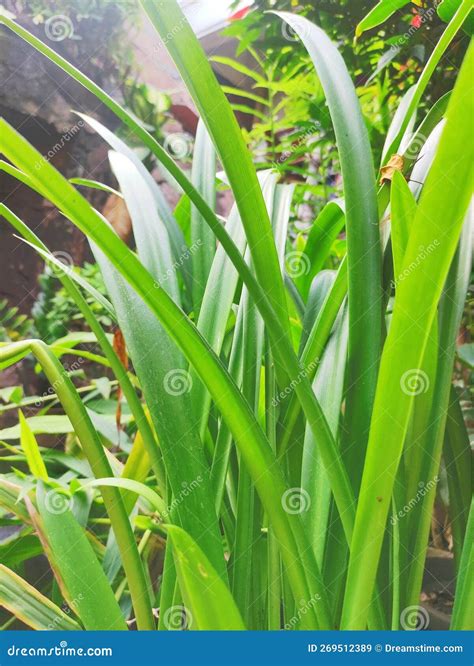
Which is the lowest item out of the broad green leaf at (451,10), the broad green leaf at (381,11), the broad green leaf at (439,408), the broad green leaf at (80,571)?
the broad green leaf at (80,571)

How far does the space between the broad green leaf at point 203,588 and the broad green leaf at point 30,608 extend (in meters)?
0.20

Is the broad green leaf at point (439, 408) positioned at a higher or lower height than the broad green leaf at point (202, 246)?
lower

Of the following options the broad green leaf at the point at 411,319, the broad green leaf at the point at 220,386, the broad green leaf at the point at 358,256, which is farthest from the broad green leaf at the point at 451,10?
the broad green leaf at the point at 220,386

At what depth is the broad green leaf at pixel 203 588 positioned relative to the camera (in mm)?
385

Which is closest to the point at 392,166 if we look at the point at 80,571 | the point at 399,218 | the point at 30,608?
the point at 399,218

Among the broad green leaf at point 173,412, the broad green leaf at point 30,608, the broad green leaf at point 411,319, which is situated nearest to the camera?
the broad green leaf at point 411,319

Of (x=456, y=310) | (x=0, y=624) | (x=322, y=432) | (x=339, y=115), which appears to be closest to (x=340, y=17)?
(x=339, y=115)

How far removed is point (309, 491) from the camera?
1.69ft

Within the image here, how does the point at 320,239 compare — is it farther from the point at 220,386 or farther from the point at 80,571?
the point at 80,571

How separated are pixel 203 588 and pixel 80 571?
0.13 meters

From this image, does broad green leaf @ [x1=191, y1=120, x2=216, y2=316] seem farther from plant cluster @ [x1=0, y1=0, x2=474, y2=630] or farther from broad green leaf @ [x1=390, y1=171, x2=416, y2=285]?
broad green leaf @ [x1=390, y1=171, x2=416, y2=285]

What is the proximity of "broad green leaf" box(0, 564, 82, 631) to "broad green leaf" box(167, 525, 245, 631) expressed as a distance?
0.65 feet

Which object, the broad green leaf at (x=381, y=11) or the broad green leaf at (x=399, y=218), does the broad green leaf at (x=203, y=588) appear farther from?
the broad green leaf at (x=381, y=11)

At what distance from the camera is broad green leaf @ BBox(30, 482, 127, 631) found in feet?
1.57
